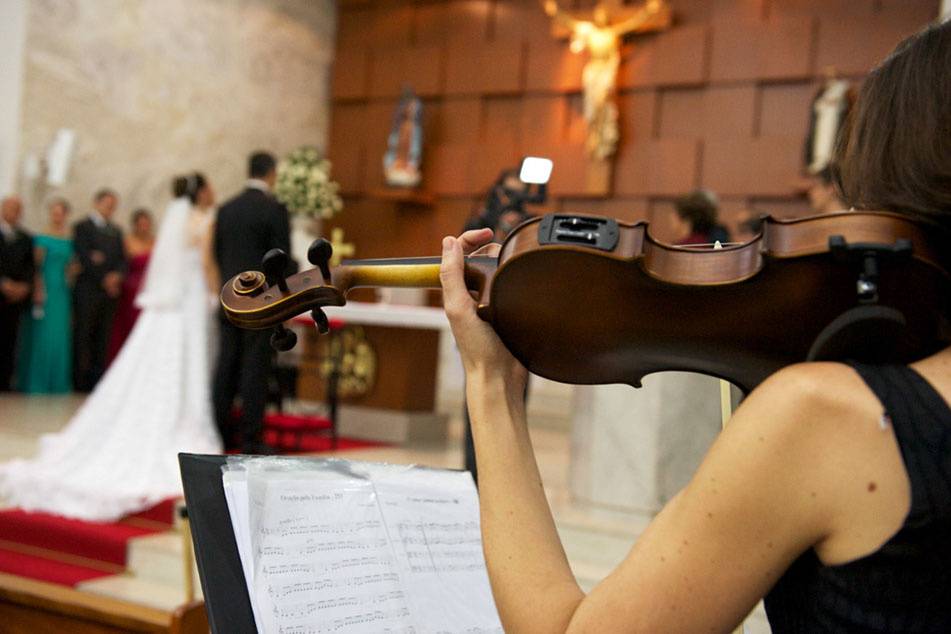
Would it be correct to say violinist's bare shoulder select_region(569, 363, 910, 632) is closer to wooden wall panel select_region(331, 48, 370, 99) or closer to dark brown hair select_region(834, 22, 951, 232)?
dark brown hair select_region(834, 22, 951, 232)

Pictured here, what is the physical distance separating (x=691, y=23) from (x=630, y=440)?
5806 mm

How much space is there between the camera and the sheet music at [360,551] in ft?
3.59

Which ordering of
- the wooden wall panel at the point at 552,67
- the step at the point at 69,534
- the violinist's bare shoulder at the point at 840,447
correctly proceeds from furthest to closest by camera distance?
1. the wooden wall panel at the point at 552,67
2. the step at the point at 69,534
3. the violinist's bare shoulder at the point at 840,447

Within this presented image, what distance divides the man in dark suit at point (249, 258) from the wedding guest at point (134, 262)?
154 inches

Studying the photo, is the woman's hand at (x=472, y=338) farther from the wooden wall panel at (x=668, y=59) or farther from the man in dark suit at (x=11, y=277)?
the wooden wall panel at (x=668, y=59)

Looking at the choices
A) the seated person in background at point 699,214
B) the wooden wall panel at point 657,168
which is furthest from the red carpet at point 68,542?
the wooden wall panel at point 657,168

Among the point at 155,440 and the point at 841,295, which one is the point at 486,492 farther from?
the point at 155,440

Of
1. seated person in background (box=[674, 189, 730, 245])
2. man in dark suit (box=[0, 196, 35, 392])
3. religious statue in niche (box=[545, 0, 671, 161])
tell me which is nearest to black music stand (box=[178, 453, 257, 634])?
seated person in background (box=[674, 189, 730, 245])

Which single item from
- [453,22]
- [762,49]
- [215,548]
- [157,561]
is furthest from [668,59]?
[215,548]

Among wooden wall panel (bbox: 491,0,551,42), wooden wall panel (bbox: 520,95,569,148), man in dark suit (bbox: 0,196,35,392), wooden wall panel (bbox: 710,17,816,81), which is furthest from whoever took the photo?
wooden wall panel (bbox: 491,0,551,42)

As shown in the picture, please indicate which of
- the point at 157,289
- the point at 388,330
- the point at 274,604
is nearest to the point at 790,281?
the point at 274,604

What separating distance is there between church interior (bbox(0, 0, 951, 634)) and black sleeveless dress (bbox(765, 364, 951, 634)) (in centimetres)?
96

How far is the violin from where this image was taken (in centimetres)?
87

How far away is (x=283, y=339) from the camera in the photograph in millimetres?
1353
